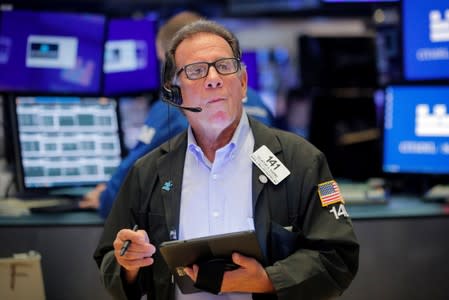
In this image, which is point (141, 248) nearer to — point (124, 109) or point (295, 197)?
point (295, 197)

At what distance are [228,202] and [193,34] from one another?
1.62ft

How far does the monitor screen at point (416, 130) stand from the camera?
3.56 m

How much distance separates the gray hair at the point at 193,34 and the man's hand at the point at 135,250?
490mm

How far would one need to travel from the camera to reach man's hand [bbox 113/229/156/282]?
76.8 inches

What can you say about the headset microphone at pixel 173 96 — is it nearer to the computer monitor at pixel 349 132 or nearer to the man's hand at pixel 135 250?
the man's hand at pixel 135 250

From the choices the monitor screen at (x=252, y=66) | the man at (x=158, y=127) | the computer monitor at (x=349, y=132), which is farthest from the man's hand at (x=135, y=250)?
the monitor screen at (x=252, y=66)

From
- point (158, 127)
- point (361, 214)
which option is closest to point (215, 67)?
point (158, 127)

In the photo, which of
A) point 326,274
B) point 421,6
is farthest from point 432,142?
point 326,274

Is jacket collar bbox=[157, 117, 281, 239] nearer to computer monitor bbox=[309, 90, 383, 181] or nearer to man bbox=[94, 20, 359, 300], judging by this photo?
man bbox=[94, 20, 359, 300]

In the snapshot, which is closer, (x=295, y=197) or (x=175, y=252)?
(x=175, y=252)

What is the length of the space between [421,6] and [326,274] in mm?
2089

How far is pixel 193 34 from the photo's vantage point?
2.11 m

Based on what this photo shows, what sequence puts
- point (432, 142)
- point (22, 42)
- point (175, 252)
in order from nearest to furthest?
point (175, 252)
point (432, 142)
point (22, 42)

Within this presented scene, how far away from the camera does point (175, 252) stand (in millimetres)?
1930
